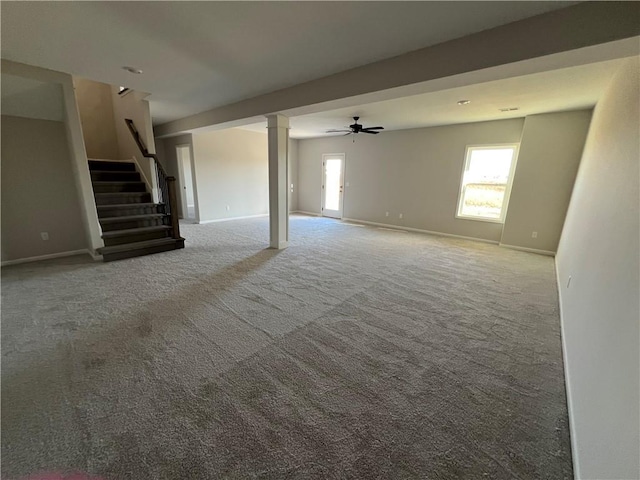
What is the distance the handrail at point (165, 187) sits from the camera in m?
4.56

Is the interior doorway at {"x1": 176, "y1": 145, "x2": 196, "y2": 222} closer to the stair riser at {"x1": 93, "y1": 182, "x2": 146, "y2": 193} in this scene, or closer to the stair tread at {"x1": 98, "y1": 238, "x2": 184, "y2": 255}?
the stair riser at {"x1": 93, "y1": 182, "x2": 146, "y2": 193}

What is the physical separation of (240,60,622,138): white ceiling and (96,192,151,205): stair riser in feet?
11.7

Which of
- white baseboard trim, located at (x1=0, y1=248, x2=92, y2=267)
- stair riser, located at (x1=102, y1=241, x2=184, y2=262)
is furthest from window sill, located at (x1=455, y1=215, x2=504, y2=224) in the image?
white baseboard trim, located at (x1=0, y1=248, x2=92, y2=267)

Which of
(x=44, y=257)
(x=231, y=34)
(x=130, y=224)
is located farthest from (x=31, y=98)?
(x=231, y=34)

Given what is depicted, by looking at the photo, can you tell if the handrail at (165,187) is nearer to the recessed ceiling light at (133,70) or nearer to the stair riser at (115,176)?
the stair riser at (115,176)

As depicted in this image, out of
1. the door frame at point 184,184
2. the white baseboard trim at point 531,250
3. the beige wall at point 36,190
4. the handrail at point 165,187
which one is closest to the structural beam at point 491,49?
the handrail at point 165,187

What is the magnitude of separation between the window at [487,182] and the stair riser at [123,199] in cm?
696

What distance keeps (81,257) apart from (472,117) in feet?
24.9

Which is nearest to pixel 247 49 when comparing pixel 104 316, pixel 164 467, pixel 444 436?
pixel 104 316

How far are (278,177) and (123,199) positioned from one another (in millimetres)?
3107

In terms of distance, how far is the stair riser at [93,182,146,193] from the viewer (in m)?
4.85

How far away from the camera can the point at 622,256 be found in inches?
58.0

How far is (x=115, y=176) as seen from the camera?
17.6 feet

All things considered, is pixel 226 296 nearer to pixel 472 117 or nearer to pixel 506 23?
pixel 506 23
